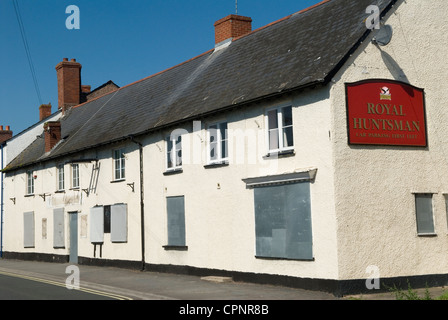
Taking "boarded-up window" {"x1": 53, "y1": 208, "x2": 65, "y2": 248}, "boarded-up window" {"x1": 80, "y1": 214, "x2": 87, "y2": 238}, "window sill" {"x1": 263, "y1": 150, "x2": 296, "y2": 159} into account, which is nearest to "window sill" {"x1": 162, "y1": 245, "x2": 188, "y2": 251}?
"window sill" {"x1": 263, "y1": 150, "x2": 296, "y2": 159}

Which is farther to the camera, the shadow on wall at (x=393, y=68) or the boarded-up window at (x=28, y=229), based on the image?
the boarded-up window at (x=28, y=229)

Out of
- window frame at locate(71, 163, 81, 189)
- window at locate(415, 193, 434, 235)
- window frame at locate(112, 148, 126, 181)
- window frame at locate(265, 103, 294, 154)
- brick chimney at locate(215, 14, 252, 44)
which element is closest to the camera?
window at locate(415, 193, 434, 235)

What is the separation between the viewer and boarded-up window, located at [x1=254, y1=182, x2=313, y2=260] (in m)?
15.7

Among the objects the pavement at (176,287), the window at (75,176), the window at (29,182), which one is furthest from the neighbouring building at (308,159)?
the window at (29,182)

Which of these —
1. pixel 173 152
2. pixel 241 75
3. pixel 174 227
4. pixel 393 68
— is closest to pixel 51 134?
pixel 173 152

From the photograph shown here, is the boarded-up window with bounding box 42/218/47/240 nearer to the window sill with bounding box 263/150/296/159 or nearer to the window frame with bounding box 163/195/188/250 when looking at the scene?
the window frame with bounding box 163/195/188/250

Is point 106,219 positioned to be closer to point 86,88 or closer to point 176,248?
point 176,248

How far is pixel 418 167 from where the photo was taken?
16312 millimetres

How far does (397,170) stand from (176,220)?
834 cm

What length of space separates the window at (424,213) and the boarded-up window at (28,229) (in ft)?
74.6

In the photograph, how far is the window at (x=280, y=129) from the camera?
1675cm

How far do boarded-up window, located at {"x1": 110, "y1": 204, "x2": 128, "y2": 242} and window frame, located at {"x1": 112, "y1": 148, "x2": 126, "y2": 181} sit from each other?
1213 millimetres

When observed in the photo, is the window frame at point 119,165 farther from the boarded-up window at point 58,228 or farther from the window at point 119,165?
the boarded-up window at point 58,228
